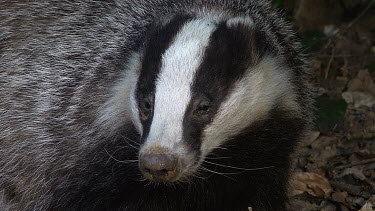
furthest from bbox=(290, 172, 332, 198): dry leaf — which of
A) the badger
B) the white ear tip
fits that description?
the white ear tip

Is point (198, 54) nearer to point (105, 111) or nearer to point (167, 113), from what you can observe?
point (167, 113)

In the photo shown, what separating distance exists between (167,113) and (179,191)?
71 centimetres

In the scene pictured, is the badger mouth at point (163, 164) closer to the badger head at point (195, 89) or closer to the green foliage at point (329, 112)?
the badger head at point (195, 89)

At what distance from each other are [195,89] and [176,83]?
98mm

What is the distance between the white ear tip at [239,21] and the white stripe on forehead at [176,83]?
14 centimetres

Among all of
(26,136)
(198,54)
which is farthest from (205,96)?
(26,136)

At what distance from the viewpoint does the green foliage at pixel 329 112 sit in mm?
5863

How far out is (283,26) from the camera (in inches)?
196

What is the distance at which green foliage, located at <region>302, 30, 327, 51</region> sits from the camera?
6.52m

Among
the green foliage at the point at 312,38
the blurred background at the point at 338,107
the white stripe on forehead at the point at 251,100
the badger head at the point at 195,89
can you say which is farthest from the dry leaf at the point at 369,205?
the green foliage at the point at 312,38

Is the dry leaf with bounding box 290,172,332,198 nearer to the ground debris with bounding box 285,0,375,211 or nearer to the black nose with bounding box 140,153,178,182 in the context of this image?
the ground debris with bounding box 285,0,375,211

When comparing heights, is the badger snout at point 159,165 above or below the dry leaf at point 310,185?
above

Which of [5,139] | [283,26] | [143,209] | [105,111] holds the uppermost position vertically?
[283,26]

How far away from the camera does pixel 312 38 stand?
21.7 ft
